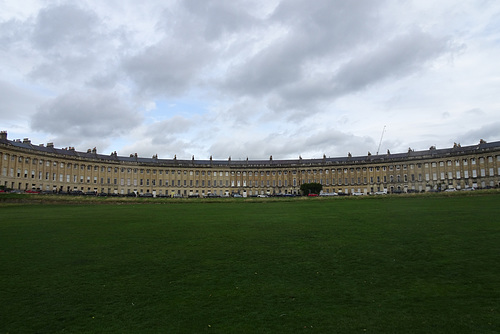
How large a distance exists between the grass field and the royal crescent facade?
92.5 m

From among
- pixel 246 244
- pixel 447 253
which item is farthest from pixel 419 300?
pixel 246 244

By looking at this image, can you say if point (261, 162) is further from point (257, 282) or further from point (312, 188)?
point (257, 282)

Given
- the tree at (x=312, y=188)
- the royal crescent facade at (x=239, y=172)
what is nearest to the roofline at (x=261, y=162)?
the royal crescent facade at (x=239, y=172)

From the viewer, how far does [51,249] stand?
16.4 metres

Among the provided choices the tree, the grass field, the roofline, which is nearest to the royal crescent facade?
the roofline

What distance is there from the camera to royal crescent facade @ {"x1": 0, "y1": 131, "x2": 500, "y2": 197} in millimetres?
98875

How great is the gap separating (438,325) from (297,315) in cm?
328

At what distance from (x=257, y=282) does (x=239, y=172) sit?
124m

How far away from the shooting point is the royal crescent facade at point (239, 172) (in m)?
98.9

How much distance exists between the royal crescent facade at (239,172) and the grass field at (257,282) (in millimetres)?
92468

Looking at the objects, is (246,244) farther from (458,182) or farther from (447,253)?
(458,182)

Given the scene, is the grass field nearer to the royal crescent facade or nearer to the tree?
the tree

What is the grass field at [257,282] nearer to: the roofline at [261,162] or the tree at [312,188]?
the tree at [312,188]

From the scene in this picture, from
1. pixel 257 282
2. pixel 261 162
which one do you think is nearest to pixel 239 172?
pixel 261 162
